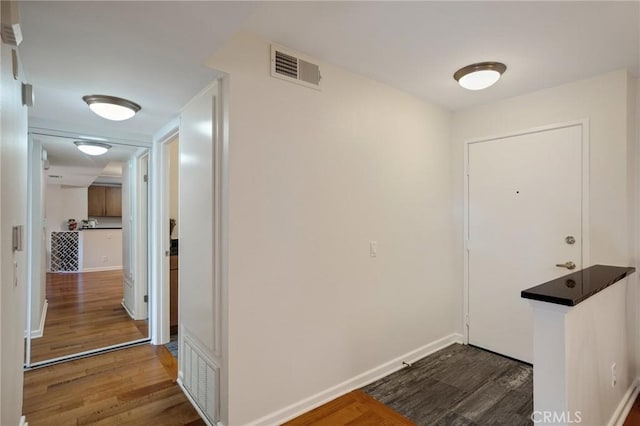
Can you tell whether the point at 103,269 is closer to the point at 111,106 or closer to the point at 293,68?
the point at 111,106

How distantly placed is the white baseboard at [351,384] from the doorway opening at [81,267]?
217cm

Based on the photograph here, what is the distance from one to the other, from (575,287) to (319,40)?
2.02 metres

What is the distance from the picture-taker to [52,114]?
2.81m

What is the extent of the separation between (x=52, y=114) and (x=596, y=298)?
4.27 m

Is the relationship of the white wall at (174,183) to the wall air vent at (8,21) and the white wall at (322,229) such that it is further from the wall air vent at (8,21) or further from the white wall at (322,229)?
the wall air vent at (8,21)

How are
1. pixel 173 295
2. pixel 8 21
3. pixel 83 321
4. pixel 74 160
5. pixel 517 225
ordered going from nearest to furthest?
pixel 8 21, pixel 517 225, pixel 173 295, pixel 83 321, pixel 74 160

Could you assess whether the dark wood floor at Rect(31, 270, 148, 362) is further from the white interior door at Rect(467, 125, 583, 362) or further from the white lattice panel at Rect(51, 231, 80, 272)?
the white interior door at Rect(467, 125, 583, 362)

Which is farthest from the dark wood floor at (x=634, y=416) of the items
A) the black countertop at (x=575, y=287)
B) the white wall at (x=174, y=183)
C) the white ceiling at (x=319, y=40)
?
the white wall at (x=174, y=183)

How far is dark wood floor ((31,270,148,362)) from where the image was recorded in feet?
10.9

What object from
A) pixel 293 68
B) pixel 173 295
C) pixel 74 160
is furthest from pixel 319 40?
pixel 74 160

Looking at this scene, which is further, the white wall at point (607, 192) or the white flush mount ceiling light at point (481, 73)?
the white flush mount ceiling light at point (481, 73)

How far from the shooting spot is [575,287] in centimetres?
160

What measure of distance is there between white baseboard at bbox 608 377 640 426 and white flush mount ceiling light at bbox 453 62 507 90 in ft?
7.92

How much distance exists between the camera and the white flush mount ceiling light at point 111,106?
232 centimetres
